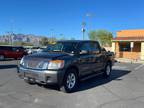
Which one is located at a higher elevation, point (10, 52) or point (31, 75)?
point (10, 52)

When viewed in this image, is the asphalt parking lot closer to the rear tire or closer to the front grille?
the front grille

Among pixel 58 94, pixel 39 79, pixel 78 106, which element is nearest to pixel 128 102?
pixel 78 106

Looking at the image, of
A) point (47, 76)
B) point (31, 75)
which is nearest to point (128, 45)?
point (31, 75)

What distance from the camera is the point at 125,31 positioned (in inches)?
1191

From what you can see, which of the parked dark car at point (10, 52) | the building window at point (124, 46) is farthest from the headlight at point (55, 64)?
the building window at point (124, 46)

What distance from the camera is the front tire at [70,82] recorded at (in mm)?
6789

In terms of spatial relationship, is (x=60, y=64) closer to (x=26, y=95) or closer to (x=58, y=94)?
(x=58, y=94)

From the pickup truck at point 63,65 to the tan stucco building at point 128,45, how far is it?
63.5 feet

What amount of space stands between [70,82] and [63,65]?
0.84 meters

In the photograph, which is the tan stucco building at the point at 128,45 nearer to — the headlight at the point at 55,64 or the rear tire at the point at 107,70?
the rear tire at the point at 107,70

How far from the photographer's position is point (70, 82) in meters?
7.07

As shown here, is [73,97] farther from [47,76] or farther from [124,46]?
[124,46]

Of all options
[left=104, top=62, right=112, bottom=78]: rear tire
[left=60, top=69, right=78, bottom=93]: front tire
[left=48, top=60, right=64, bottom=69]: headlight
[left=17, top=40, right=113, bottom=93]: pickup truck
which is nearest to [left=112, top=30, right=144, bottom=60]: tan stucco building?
[left=104, top=62, right=112, bottom=78]: rear tire

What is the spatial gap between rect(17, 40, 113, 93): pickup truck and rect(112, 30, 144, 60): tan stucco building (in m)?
19.4
